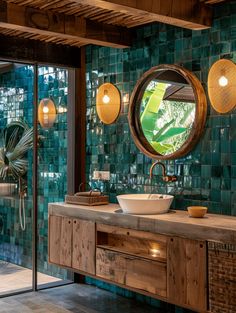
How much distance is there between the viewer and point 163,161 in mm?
4312

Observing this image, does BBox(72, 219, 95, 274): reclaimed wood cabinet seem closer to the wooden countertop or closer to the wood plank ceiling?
the wooden countertop

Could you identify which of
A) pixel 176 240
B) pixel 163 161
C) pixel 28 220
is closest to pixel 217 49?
pixel 163 161

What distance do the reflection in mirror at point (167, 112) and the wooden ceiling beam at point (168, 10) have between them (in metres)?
0.53

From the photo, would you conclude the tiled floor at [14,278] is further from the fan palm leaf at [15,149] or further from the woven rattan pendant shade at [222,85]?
the woven rattan pendant shade at [222,85]

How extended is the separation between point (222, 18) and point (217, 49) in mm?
247

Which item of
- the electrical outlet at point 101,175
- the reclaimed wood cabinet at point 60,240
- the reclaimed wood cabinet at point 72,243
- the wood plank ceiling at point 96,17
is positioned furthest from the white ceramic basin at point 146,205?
the wood plank ceiling at point 96,17

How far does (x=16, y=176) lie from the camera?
4.97m

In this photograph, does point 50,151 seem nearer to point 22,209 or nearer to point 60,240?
point 22,209

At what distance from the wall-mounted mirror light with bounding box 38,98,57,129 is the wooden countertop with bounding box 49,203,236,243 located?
107 cm

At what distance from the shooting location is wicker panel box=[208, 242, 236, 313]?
10.2ft

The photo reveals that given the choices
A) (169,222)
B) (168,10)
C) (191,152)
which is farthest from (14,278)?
(168,10)

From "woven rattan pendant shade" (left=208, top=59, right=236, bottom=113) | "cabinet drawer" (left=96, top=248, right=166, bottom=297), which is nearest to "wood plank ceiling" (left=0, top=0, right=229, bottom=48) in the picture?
"woven rattan pendant shade" (left=208, top=59, right=236, bottom=113)

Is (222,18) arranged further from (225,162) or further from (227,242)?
(227,242)

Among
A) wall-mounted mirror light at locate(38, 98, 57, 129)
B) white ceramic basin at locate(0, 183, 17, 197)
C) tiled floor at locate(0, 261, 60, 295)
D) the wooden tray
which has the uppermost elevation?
wall-mounted mirror light at locate(38, 98, 57, 129)
